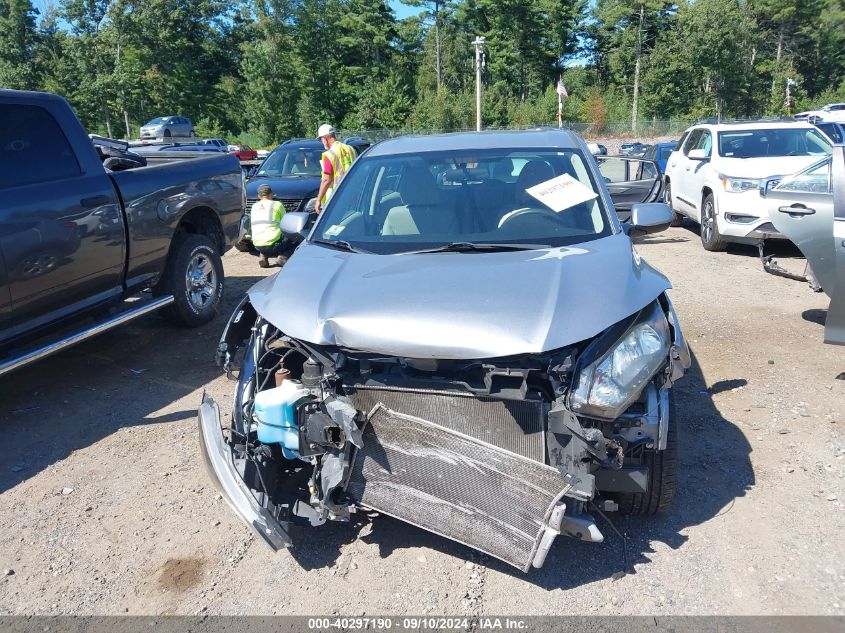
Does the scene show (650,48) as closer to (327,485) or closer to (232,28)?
(232,28)

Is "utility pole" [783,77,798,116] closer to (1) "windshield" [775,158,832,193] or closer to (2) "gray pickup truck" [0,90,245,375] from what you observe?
(1) "windshield" [775,158,832,193]

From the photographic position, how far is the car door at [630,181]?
9.34 meters

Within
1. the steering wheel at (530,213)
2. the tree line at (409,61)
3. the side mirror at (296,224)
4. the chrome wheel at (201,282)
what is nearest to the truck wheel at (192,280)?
the chrome wheel at (201,282)

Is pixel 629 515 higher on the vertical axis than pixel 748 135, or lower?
lower

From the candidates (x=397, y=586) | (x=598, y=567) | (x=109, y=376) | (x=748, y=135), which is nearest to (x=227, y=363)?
(x=397, y=586)

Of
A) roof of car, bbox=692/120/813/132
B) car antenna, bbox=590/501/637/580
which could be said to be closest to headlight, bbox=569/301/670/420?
car antenna, bbox=590/501/637/580

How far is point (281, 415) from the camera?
121 inches

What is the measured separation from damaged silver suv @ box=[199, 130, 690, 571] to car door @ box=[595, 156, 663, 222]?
6.04m

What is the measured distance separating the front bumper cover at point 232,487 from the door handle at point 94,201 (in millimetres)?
2721

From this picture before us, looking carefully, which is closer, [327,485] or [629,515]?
[327,485]

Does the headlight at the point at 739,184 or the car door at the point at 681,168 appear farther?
the car door at the point at 681,168

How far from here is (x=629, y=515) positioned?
348 cm

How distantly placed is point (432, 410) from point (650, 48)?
2544 inches

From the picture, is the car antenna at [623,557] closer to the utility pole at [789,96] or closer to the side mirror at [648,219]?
the side mirror at [648,219]
